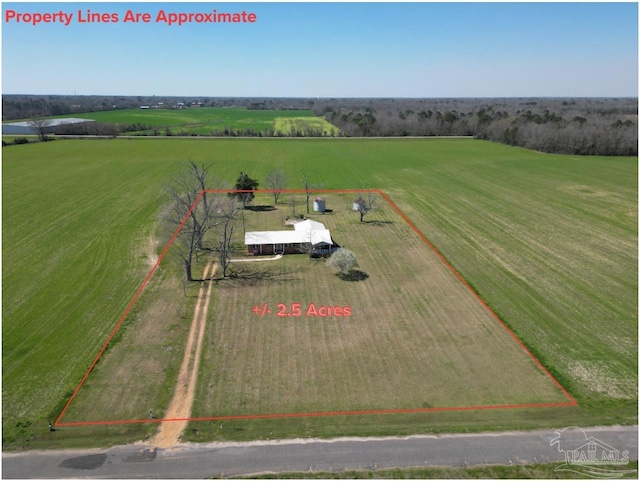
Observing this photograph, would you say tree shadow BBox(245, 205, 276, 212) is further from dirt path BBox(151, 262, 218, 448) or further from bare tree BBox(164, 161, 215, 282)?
dirt path BBox(151, 262, 218, 448)

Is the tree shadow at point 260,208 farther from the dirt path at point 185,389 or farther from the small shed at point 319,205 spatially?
the dirt path at point 185,389

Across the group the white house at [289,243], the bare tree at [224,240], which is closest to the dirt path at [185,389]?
the bare tree at [224,240]

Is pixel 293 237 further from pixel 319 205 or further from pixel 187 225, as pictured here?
pixel 319 205

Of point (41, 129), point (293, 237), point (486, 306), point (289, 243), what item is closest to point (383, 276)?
point (486, 306)

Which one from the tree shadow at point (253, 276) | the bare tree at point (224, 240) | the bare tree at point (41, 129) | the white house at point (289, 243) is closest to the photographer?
the tree shadow at point (253, 276)

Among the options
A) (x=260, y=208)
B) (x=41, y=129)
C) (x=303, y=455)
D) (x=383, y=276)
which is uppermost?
(x=41, y=129)

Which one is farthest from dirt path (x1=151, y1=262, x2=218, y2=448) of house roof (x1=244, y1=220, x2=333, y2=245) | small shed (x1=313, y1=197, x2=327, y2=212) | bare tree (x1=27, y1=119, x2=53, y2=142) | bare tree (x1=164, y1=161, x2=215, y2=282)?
bare tree (x1=27, y1=119, x2=53, y2=142)
